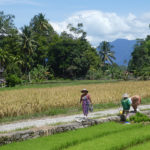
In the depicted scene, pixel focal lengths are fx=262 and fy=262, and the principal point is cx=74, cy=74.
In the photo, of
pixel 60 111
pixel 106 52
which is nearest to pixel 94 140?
pixel 60 111

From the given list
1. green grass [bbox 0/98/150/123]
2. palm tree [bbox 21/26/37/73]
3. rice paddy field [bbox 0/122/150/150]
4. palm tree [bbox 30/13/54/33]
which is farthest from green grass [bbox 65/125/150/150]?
palm tree [bbox 30/13/54/33]

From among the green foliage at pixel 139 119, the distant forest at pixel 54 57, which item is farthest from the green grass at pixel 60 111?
the distant forest at pixel 54 57

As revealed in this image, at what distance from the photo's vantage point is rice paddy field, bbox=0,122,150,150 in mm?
6723

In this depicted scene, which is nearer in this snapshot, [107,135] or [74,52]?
[107,135]

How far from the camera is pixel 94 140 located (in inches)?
289

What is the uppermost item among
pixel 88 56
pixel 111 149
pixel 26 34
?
pixel 26 34

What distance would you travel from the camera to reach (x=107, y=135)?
26.1 feet

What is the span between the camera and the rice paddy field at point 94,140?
265 inches

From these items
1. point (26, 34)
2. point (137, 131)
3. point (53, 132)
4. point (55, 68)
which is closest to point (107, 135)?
point (137, 131)

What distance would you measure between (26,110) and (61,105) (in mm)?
2529

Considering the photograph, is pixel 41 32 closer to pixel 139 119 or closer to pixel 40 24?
pixel 40 24

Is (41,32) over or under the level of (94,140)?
over

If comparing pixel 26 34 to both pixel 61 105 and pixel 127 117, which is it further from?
pixel 127 117

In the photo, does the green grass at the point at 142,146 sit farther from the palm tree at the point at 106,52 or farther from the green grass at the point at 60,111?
the palm tree at the point at 106,52
